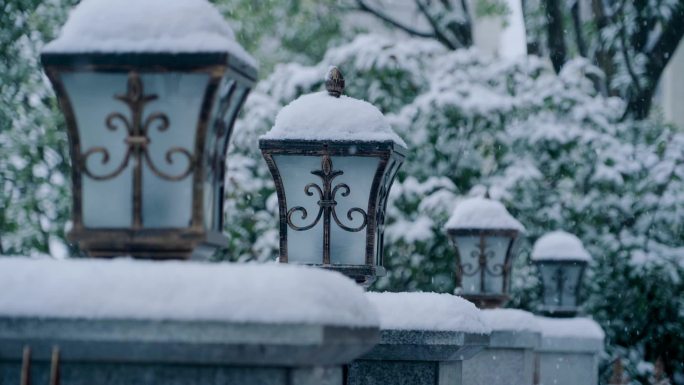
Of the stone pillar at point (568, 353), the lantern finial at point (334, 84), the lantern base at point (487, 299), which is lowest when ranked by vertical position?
the stone pillar at point (568, 353)

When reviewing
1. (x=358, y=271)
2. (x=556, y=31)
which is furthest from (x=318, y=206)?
(x=556, y=31)

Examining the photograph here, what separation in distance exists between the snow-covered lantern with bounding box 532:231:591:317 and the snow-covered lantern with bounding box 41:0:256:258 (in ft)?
33.7

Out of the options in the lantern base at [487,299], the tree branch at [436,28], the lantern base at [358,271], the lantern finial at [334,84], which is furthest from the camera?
the tree branch at [436,28]

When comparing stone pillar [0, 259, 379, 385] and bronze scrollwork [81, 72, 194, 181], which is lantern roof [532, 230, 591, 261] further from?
stone pillar [0, 259, 379, 385]

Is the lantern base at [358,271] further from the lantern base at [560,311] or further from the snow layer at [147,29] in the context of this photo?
the lantern base at [560,311]

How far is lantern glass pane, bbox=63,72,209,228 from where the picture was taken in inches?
151

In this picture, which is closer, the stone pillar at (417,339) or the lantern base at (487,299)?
the stone pillar at (417,339)

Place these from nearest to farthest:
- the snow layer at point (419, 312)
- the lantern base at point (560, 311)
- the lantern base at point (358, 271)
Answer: the snow layer at point (419, 312)
the lantern base at point (358, 271)
the lantern base at point (560, 311)

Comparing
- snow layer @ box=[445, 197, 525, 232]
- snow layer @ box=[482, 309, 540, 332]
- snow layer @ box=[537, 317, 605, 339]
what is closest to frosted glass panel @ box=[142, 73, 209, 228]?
snow layer @ box=[482, 309, 540, 332]

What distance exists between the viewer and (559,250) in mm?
13953

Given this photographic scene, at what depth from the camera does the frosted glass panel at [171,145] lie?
383 centimetres

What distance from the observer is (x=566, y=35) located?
2114 cm

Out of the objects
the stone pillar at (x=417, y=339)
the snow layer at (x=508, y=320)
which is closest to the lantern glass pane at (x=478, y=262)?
the snow layer at (x=508, y=320)

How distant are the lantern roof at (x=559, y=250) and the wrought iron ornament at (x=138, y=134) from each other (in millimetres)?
10296
